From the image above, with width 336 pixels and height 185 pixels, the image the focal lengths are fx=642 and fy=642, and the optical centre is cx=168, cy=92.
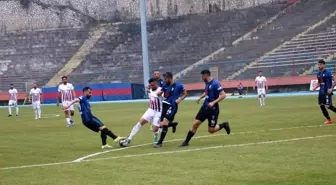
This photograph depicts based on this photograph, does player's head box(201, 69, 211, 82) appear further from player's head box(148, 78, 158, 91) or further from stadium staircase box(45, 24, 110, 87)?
stadium staircase box(45, 24, 110, 87)

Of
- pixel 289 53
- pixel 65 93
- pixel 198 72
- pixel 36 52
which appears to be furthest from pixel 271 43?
pixel 65 93

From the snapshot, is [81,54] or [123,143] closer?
[123,143]

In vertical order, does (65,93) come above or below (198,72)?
above

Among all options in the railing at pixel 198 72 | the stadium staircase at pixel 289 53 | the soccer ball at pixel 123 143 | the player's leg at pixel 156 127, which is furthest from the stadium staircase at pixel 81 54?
the soccer ball at pixel 123 143

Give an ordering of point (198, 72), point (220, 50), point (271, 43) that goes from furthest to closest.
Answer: point (220, 50)
point (271, 43)
point (198, 72)

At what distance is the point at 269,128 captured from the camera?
20031mm

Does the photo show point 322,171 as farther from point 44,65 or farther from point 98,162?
point 44,65

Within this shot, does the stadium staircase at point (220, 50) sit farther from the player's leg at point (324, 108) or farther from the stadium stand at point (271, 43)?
the player's leg at point (324, 108)

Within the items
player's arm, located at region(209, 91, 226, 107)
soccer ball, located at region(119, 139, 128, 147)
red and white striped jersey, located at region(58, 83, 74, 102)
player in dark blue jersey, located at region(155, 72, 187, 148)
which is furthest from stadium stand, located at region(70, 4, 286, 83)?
player's arm, located at region(209, 91, 226, 107)

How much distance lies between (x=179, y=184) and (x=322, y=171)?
245cm

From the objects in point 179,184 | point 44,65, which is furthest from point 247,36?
point 179,184

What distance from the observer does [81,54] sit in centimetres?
6706

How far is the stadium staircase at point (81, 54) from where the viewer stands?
64.2 meters

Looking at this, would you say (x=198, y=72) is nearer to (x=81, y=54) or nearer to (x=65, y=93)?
(x=81, y=54)
